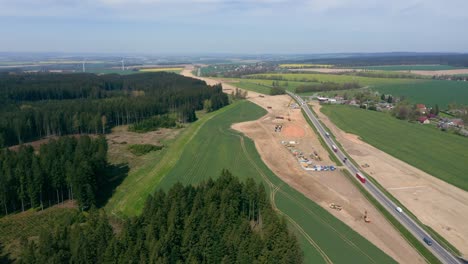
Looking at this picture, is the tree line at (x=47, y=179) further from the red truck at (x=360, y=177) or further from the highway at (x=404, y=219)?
the red truck at (x=360, y=177)

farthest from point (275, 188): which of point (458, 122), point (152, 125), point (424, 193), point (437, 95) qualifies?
point (437, 95)

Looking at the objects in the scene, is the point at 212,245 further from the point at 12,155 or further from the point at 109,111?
the point at 109,111

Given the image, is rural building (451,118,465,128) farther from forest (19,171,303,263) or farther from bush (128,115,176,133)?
forest (19,171,303,263)

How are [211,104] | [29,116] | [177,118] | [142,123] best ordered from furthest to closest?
[211,104], [177,118], [142,123], [29,116]

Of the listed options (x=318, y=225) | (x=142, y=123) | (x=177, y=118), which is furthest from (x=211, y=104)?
(x=318, y=225)

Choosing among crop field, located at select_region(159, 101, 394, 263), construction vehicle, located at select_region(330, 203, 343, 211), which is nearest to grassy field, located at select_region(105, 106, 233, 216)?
crop field, located at select_region(159, 101, 394, 263)
